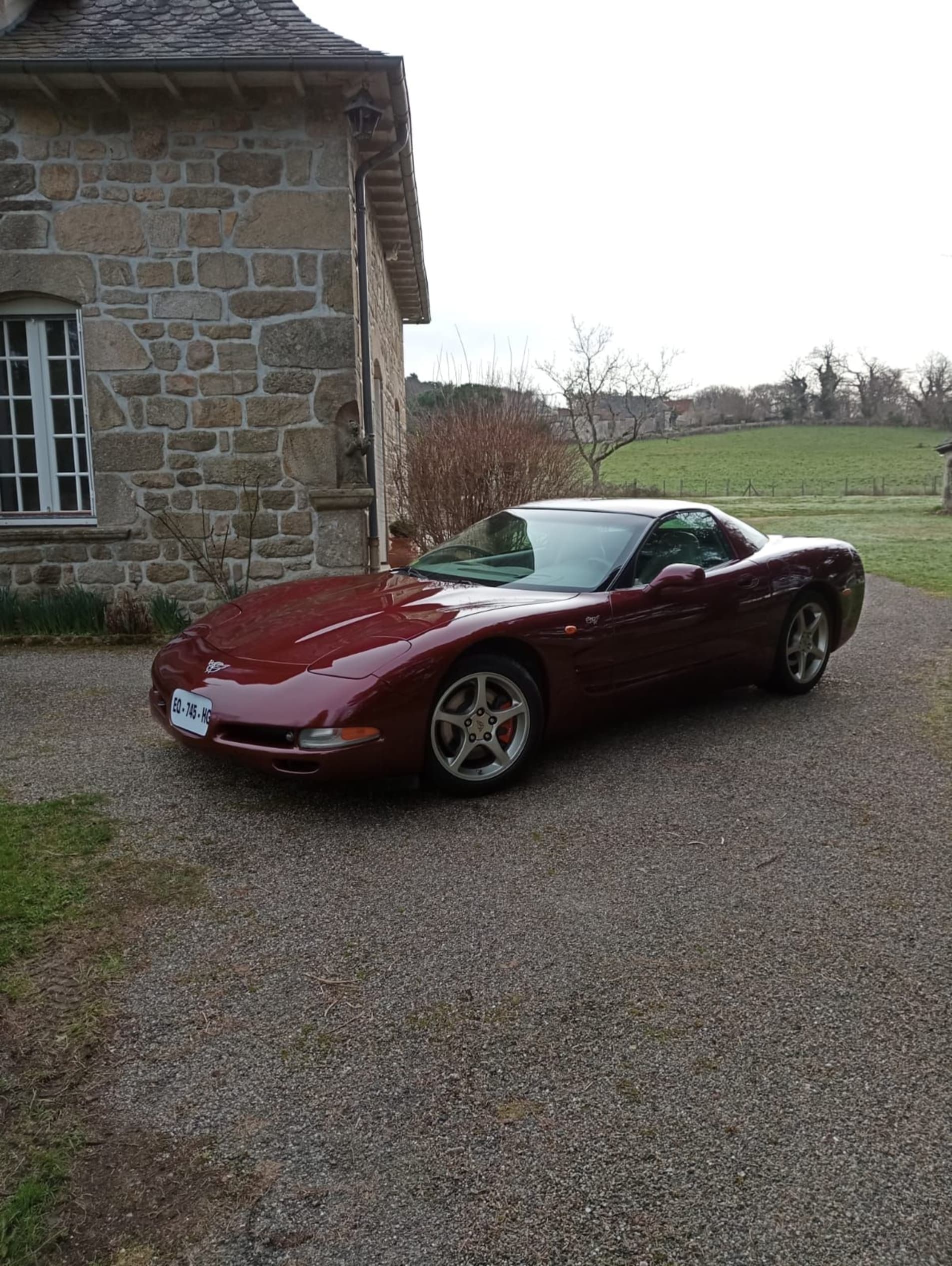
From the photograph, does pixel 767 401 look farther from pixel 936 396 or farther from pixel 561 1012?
pixel 561 1012

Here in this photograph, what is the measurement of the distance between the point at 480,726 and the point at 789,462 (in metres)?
52.8

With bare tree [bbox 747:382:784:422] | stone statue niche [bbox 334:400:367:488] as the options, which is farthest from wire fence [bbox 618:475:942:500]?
stone statue niche [bbox 334:400:367:488]

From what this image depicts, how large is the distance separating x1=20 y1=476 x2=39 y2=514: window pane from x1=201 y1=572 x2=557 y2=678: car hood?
3903mm

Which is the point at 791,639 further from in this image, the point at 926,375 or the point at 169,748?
the point at 926,375

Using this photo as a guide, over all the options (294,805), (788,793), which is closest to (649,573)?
(788,793)

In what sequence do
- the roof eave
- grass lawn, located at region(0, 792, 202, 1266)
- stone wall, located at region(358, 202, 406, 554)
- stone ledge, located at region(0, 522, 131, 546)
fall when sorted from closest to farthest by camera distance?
grass lawn, located at region(0, 792, 202, 1266)
the roof eave
stone ledge, located at region(0, 522, 131, 546)
stone wall, located at region(358, 202, 406, 554)

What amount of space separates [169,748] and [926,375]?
241ft

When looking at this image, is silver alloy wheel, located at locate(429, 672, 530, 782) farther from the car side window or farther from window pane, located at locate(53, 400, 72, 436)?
window pane, located at locate(53, 400, 72, 436)

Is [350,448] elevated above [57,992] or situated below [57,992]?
above

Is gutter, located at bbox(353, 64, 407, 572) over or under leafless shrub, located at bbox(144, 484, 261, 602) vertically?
over

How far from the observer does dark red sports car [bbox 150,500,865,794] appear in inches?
150

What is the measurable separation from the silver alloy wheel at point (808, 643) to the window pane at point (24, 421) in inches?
246

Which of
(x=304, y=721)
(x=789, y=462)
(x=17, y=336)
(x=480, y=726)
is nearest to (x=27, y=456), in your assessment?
(x=17, y=336)

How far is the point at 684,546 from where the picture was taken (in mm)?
5246
